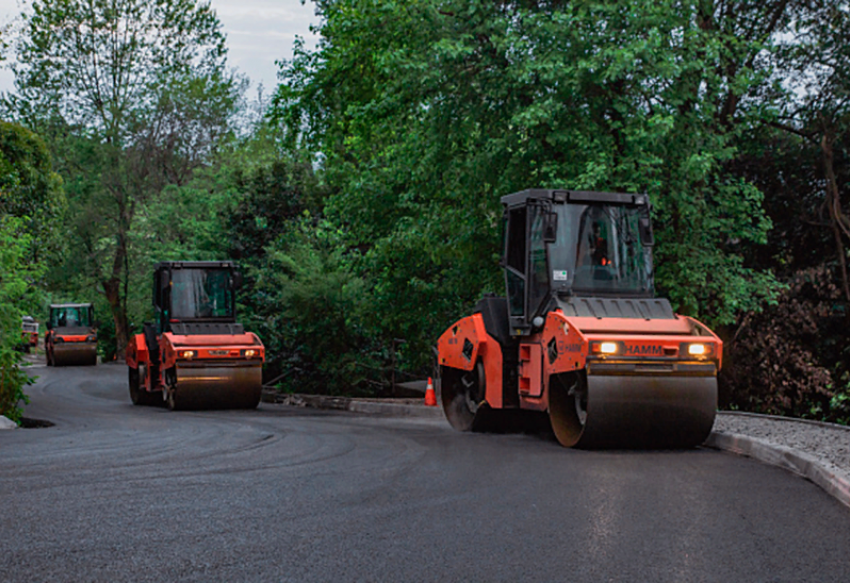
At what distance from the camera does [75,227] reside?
4756 cm

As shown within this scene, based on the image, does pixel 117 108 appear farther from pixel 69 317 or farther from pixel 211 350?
pixel 211 350

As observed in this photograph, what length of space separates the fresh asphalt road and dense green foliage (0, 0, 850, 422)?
18.9ft

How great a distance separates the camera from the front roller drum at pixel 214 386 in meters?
19.9

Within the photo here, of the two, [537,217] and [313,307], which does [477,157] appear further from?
[313,307]

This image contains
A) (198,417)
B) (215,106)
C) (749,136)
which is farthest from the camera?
(215,106)

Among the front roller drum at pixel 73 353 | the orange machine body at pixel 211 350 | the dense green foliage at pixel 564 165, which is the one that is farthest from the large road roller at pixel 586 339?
the front roller drum at pixel 73 353

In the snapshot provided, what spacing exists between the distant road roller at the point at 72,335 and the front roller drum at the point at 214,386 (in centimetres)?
2768

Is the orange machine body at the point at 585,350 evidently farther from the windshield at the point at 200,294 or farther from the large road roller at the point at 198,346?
the windshield at the point at 200,294

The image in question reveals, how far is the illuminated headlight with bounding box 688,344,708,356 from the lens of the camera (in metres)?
11.3

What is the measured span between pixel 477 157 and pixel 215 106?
35.4 meters

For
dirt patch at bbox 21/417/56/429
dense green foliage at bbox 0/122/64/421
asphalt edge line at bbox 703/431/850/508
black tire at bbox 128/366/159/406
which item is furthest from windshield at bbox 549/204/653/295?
black tire at bbox 128/366/159/406

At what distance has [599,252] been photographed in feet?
41.5

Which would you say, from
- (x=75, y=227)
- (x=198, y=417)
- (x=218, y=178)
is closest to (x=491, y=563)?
(x=198, y=417)

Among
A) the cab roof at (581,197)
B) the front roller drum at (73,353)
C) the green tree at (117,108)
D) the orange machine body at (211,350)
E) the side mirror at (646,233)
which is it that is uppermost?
the green tree at (117,108)
